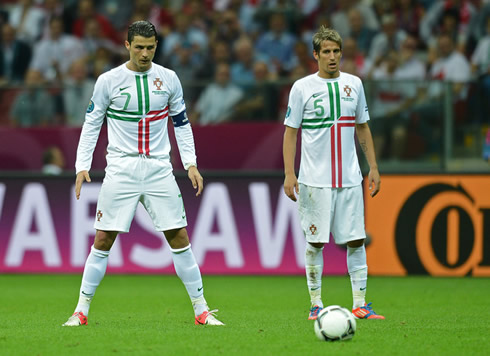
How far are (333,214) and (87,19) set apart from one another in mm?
9804

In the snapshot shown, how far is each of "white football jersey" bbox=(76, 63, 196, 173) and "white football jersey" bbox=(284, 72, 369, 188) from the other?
46.0 inches

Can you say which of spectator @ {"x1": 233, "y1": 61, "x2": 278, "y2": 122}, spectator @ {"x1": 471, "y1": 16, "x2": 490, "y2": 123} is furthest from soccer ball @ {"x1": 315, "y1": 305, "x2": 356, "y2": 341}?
spectator @ {"x1": 471, "y1": 16, "x2": 490, "y2": 123}

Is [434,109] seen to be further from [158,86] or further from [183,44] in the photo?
[158,86]

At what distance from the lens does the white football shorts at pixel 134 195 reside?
7.42 m

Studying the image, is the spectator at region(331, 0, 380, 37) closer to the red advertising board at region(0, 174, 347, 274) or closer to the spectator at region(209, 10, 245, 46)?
the spectator at region(209, 10, 245, 46)

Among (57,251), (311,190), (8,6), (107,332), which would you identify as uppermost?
(8,6)

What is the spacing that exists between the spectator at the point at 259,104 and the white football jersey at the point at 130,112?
5436 mm

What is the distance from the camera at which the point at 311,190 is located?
8.09 m

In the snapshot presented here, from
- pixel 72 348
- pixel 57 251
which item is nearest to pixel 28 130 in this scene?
pixel 57 251

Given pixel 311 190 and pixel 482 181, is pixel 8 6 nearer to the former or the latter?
pixel 482 181

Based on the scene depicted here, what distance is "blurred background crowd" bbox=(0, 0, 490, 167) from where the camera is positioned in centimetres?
1264

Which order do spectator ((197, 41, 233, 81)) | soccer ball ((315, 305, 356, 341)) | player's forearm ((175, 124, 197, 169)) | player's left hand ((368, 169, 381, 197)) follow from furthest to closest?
spectator ((197, 41, 233, 81)), player's left hand ((368, 169, 381, 197)), player's forearm ((175, 124, 197, 169)), soccer ball ((315, 305, 356, 341))

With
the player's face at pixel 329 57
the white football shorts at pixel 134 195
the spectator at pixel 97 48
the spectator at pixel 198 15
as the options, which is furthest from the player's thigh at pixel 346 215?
the spectator at pixel 198 15

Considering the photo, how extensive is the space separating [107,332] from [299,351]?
1.63 metres
